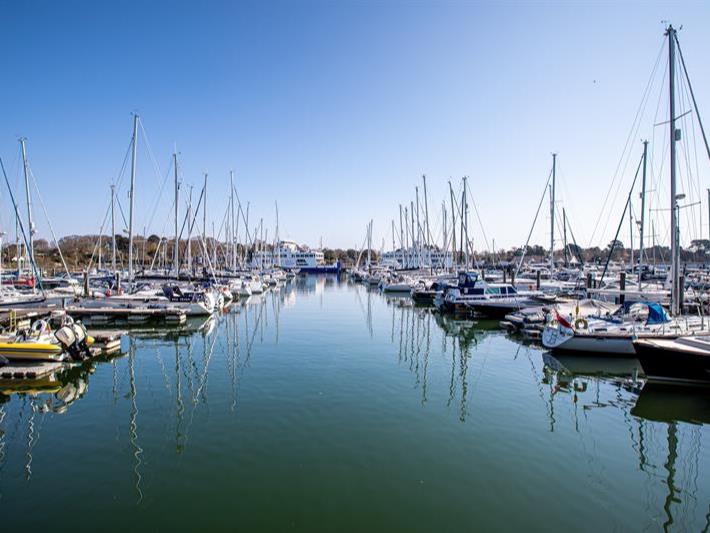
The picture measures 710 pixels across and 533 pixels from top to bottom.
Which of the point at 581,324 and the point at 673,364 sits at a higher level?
the point at 581,324

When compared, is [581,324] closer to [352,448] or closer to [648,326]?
[648,326]

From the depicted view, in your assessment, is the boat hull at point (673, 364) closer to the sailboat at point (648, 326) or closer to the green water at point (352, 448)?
the green water at point (352, 448)

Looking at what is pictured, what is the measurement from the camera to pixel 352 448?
9922 millimetres

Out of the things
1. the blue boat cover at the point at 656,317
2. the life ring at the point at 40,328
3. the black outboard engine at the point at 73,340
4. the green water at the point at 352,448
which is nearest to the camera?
the green water at the point at 352,448

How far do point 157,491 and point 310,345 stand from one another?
45.8ft

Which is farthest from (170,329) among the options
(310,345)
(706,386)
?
(706,386)

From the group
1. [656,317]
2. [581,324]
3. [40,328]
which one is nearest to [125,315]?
[40,328]

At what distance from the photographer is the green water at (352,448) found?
740 centimetres

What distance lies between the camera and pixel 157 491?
7.96m

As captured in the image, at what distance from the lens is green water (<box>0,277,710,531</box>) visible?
7.40 metres

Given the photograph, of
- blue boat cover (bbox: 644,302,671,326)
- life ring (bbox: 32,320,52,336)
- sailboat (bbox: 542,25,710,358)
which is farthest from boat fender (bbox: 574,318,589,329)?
life ring (bbox: 32,320,52,336)

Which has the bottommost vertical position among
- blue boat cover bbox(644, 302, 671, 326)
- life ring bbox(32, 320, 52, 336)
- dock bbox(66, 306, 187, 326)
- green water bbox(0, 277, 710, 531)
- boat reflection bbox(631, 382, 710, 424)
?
boat reflection bbox(631, 382, 710, 424)

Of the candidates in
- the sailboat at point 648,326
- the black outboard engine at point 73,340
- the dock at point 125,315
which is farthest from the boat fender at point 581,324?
the dock at point 125,315

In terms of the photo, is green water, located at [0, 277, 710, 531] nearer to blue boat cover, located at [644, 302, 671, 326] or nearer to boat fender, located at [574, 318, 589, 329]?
boat fender, located at [574, 318, 589, 329]
